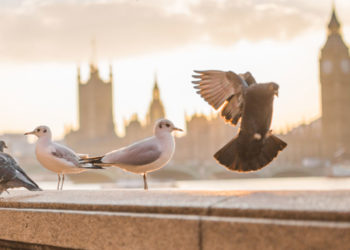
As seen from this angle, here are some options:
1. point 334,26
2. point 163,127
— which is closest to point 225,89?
point 163,127

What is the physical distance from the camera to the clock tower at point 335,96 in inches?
2206

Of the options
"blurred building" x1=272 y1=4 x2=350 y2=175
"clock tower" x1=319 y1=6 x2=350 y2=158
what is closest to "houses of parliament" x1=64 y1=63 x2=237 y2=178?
"blurred building" x1=272 y1=4 x2=350 y2=175

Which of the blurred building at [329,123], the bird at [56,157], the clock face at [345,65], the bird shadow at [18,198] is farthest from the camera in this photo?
the clock face at [345,65]

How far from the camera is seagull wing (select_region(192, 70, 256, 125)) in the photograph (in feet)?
7.50

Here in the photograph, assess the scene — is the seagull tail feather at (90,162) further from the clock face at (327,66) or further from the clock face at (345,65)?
the clock face at (345,65)

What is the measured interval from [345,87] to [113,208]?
2369 inches

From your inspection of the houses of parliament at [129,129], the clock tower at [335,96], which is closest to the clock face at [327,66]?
the clock tower at [335,96]

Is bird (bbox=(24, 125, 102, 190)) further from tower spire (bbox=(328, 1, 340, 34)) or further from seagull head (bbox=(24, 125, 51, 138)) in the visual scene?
tower spire (bbox=(328, 1, 340, 34))

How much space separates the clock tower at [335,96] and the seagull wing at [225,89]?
55060mm

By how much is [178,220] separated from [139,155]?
820 mm

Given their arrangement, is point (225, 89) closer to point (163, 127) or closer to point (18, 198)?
point (163, 127)

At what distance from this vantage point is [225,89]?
241 centimetres

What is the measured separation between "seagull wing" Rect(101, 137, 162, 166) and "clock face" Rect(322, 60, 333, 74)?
195ft

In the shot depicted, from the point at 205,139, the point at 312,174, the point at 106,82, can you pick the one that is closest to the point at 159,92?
the point at 205,139
